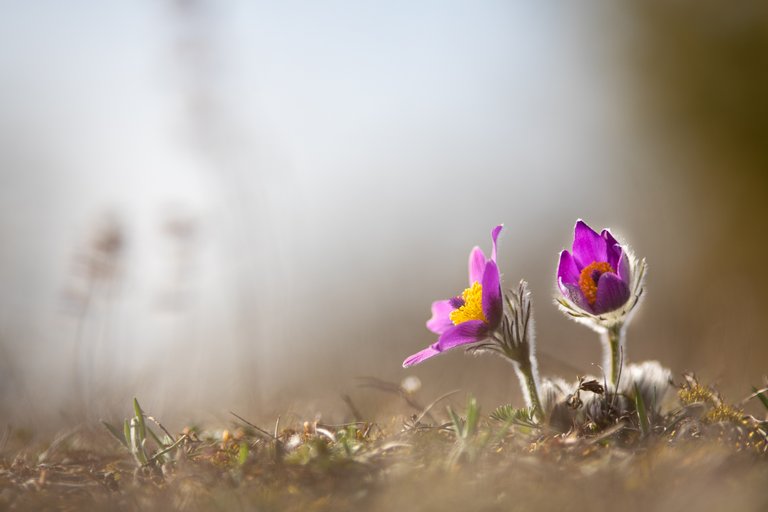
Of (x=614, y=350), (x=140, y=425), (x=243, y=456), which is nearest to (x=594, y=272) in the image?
(x=614, y=350)

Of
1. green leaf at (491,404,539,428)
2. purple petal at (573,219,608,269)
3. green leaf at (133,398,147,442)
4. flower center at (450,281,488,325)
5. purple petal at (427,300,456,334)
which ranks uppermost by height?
purple petal at (573,219,608,269)

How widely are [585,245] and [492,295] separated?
318 millimetres

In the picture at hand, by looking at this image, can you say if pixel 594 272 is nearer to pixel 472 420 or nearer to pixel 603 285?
pixel 603 285

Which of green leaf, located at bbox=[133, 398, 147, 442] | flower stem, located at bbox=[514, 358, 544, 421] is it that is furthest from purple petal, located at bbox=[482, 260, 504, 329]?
green leaf, located at bbox=[133, 398, 147, 442]

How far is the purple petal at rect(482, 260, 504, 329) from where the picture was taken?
76.0 inches

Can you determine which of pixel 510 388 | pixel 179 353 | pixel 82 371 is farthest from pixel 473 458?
pixel 179 353

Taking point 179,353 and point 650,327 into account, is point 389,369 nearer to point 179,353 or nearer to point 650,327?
point 179,353

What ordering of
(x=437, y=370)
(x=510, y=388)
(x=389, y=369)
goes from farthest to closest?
(x=437, y=370)
(x=389, y=369)
(x=510, y=388)

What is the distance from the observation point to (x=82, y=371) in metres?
3.52

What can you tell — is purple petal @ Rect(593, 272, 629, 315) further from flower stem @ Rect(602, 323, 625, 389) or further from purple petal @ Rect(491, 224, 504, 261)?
purple petal @ Rect(491, 224, 504, 261)

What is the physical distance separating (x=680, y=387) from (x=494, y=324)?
0.56 metres

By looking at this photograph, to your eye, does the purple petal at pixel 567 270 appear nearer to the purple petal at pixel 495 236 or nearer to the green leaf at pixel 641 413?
the purple petal at pixel 495 236

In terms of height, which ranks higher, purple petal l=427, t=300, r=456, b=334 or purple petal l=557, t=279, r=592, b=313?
purple petal l=557, t=279, r=592, b=313

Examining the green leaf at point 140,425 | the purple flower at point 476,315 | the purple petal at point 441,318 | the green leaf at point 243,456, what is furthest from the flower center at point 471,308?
the green leaf at point 140,425
